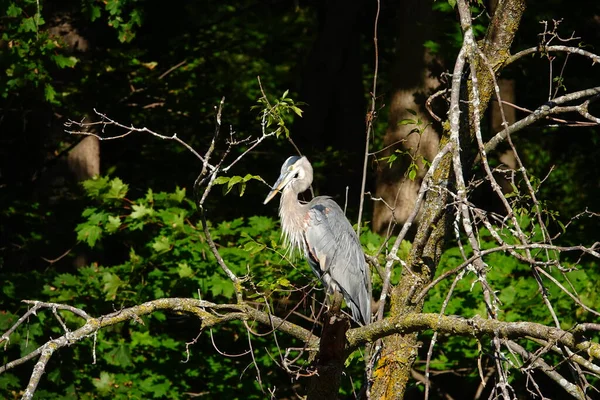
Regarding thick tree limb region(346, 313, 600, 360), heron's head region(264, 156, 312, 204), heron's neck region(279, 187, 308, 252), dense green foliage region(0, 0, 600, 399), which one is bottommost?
dense green foliage region(0, 0, 600, 399)

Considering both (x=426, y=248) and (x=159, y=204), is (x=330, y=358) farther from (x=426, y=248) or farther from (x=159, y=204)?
(x=159, y=204)

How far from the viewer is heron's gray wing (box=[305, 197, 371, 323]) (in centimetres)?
578

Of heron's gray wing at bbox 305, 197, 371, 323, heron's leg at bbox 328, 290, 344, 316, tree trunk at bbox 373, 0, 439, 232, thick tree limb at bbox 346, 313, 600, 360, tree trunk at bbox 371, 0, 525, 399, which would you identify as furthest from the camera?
tree trunk at bbox 373, 0, 439, 232

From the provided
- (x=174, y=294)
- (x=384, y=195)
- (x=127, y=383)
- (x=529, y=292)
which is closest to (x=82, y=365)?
(x=127, y=383)

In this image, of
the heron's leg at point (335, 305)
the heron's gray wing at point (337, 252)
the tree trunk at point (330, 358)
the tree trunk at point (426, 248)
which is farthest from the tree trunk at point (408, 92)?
the tree trunk at point (330, 358)

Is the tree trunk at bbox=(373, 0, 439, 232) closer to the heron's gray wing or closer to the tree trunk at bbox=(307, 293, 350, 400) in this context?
the heron's gray wing

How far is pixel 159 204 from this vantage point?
7559mm

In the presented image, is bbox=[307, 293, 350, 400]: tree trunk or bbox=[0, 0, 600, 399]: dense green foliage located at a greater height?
bbox=[307, 293, 350, 400]: tree trunk

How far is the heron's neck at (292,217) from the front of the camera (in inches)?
231

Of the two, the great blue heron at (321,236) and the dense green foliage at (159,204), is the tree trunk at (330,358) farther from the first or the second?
the great blue heron at (321,236)

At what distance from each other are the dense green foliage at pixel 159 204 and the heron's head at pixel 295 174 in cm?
52

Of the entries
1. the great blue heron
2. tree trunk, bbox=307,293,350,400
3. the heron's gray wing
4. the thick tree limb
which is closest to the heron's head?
the great blue heron

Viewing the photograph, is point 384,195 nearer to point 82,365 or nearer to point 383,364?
point 82,365

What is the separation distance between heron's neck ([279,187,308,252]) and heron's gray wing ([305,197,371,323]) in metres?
0.05
